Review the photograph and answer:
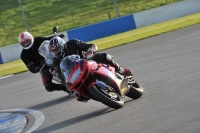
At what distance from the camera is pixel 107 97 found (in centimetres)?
838

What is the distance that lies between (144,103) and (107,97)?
0.63 m

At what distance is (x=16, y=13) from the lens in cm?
3362

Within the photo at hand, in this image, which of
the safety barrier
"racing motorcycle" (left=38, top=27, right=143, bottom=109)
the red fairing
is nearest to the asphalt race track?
"racing motorcycle" (left=38, top=27, right=143, bottom=109)

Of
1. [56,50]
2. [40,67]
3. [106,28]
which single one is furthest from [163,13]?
[56,50]

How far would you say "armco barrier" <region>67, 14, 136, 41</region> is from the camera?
2755 centimetres

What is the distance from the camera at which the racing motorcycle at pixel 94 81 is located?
838 centimetres

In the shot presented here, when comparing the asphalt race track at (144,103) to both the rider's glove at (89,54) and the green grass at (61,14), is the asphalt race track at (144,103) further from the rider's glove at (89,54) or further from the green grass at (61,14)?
the green grass at (61,14)

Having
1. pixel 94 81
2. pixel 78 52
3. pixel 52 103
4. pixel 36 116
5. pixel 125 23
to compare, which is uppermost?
pixel 78 52

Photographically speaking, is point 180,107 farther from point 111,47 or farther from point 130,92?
point 111,47

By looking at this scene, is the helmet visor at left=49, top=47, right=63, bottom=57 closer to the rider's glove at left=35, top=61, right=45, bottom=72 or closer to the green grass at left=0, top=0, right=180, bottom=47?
the rider's glove at left=35, top=61, right=45, bottom=72

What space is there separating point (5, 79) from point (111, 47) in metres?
5.16

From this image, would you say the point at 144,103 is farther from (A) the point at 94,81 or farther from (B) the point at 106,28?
(B) the point at 106,28

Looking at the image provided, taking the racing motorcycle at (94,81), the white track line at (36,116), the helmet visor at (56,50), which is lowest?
the white track line at (36,116)

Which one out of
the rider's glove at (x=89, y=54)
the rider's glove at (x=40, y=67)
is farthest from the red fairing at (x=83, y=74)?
the rider's glove at (x=40, y=67)
